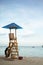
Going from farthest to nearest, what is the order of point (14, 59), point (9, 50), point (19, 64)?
point (9, 50) → point (14, 59) → point (19, 64)

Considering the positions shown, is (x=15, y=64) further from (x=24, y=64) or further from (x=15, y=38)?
(x=15, y=38)

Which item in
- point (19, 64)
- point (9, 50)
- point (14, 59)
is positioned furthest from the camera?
point (9, 50)

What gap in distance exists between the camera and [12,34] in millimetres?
11156

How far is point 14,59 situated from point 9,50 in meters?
0.82

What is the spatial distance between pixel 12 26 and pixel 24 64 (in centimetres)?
281

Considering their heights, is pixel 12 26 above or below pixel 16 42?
above

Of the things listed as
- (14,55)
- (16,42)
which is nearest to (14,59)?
(14,55)

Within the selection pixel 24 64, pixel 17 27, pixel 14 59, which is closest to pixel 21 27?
pixel 17 27

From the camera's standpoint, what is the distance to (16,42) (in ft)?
37.1

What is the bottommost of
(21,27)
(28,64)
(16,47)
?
(28,64)

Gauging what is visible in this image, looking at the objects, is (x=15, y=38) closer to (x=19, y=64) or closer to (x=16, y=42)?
(x=16, y=42)

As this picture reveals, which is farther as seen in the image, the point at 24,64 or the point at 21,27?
the point at 21,27

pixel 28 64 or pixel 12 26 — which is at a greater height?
pixel 12 26

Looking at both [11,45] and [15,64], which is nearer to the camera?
[15,64]
